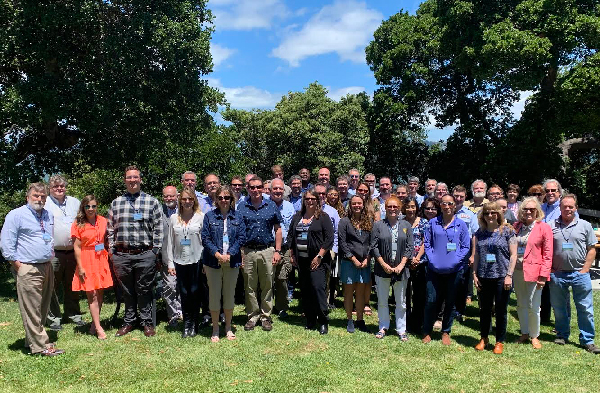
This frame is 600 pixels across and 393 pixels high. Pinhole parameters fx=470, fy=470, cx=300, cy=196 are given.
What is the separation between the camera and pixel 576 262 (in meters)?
6.11

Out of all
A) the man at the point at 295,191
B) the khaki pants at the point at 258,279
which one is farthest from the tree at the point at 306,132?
the khaki pants at the point at 258,279

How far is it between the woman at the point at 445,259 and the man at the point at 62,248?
198 inches

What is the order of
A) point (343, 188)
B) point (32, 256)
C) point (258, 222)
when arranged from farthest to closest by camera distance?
point (343, 188) < point (258, 222) < point (32, 256)

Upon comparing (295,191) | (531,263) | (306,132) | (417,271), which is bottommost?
Answer: (417,271)

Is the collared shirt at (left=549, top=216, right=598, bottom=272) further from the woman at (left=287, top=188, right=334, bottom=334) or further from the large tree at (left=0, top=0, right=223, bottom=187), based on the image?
the large tree at (left=0, top=0, right=223, bottom=187)

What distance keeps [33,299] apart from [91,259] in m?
0.88

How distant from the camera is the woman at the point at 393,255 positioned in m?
6.34

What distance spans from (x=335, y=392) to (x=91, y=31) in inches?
357

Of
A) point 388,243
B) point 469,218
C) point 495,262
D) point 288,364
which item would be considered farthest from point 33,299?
point 469,218

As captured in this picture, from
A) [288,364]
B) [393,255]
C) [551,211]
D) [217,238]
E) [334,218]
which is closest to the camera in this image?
[288,364]

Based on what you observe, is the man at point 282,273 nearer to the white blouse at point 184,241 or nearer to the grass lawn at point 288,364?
the grass lawn at point 288,364

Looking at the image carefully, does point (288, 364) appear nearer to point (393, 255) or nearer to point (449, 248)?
point (393, 255)

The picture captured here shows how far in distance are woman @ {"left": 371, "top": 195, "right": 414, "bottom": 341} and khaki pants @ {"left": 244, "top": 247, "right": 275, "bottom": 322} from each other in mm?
1487

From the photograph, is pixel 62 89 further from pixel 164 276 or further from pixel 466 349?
pixel 466 349
